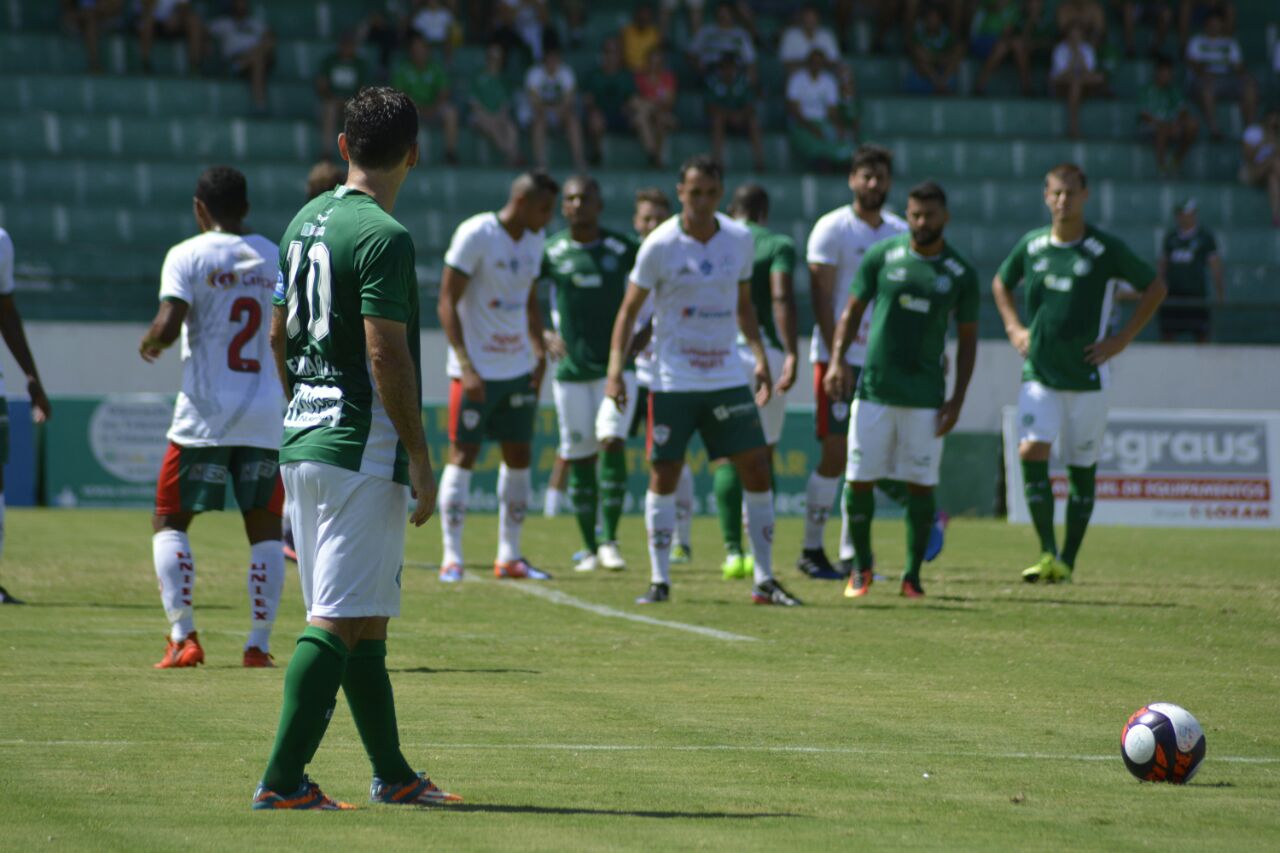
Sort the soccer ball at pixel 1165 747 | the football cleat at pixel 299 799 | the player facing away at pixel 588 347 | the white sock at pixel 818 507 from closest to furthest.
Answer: the football cleat at pixel 299 799
the soccer ball at pixel 1165 747
the white sock at pixel 818 507
the player facing away at pixel 588 347

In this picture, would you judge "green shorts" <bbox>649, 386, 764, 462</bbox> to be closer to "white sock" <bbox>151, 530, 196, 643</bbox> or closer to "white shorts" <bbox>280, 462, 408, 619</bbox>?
"white sock" <bbox>151, 530, 196, 643</bbox>

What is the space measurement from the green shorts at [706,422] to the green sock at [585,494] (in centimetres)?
270

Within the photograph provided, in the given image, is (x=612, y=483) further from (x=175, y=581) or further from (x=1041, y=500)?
(x=175, y=581)

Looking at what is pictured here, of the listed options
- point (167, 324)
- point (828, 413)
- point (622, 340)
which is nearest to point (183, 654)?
point (167, 324)

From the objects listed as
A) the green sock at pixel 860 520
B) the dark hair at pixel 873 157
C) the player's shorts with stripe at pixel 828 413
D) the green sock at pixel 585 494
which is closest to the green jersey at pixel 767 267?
the player's shorts with stripe at pixel 828 413

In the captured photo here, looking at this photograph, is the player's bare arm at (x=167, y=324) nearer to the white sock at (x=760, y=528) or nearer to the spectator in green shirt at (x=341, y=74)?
the white sock at (x=760, y=528)

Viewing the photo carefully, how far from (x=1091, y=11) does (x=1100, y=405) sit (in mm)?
17318

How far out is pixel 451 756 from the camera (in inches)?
250

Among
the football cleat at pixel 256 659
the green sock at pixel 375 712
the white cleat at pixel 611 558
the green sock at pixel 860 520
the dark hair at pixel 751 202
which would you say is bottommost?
the white cleat at pixel 611 558

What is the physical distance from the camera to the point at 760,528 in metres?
11.3

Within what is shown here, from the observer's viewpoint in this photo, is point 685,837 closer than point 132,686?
Yes

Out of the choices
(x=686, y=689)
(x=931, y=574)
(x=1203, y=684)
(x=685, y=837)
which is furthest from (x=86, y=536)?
(x=685, y=837)

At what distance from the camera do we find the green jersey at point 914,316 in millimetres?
11539

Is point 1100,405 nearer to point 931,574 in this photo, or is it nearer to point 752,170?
point 931,574
